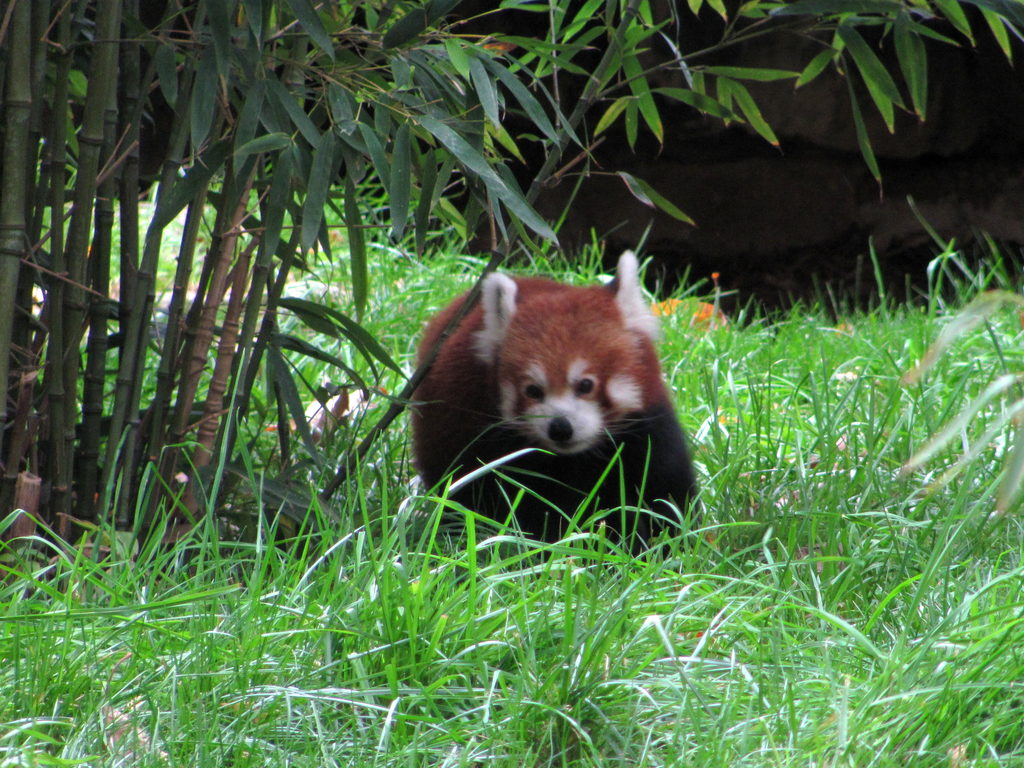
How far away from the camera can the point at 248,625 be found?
5.88 ft

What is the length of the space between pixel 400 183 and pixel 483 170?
0.15 m

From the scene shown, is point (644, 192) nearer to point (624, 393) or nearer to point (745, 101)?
point (745, 101)

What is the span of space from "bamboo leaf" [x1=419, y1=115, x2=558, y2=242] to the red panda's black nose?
0.65 metres

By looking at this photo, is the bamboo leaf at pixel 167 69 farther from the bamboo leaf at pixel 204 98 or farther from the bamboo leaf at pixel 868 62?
the bamboo leaf at pixel 868 62

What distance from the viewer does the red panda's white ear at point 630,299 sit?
2896 millimetres

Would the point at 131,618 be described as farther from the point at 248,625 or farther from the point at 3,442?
the point at 3,442

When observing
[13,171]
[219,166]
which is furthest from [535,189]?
[13,171]

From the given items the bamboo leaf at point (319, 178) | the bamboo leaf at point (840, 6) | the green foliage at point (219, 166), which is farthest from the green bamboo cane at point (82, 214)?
the bamboo leaf at point (840, 6)

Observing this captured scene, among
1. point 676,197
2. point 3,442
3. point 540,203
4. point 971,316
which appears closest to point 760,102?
point 676,197

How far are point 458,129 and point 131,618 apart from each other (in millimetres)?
1058

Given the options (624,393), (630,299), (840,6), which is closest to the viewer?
(840,6)

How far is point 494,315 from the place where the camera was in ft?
9.23

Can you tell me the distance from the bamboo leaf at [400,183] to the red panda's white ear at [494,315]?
2.33ft

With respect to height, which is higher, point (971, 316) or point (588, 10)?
point (588, 10)
